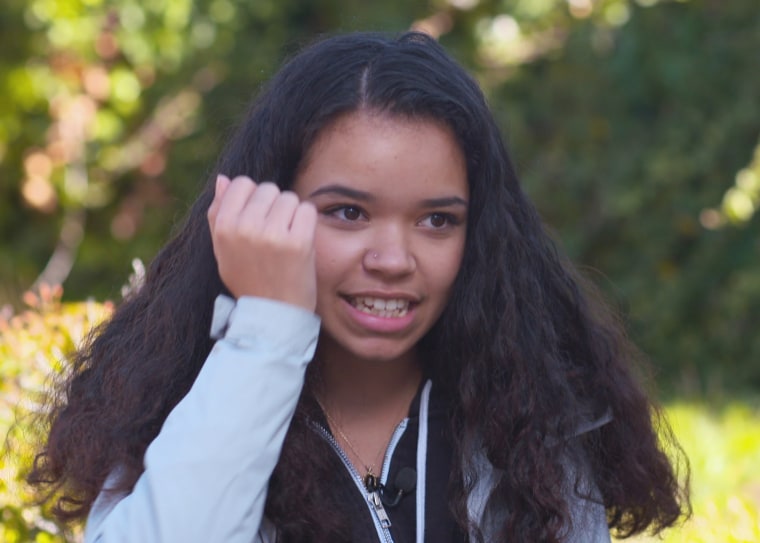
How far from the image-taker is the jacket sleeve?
1.79 metres

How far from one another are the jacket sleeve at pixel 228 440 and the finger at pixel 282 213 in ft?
0.37

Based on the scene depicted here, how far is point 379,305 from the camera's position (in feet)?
6.83

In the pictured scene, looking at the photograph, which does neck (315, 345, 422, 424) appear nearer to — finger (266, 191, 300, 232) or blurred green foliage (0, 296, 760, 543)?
finger (266, 191, 300, 232)

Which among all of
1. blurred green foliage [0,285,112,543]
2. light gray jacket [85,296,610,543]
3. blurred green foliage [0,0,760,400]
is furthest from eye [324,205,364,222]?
blurred green foliage [0,0,760,400]

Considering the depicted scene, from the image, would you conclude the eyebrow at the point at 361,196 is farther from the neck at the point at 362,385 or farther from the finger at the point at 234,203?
the neck at the point at 362,385

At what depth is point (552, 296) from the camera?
2.43 m

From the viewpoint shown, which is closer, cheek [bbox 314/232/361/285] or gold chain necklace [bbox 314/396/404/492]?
cheek [bbox 314/232/361/285]

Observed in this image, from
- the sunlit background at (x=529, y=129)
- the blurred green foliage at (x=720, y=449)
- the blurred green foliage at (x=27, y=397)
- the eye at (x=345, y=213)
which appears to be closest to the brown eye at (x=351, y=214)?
the eye at (x=345, y=213)

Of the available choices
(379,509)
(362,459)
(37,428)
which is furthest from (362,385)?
(37,428)

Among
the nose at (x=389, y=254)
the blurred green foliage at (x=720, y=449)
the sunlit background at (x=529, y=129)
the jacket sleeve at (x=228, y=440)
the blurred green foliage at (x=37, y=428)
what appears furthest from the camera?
the sunlit background at (x=529, y=129)

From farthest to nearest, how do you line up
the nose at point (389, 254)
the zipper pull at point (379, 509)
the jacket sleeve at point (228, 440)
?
the zipper pull at point (379, 509), the nose at point (389, 254), the jacket sleeve at point (228, 440)

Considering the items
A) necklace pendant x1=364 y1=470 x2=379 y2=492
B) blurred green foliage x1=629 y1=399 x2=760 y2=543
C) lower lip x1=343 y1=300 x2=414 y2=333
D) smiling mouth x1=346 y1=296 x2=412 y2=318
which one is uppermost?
smiling mouth x1=346 y1=296 x2=412 y2=318

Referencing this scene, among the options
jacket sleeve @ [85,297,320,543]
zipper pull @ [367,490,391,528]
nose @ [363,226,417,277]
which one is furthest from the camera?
zipper pull @ [367,490,391,528]

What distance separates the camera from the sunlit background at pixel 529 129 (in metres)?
6.34
